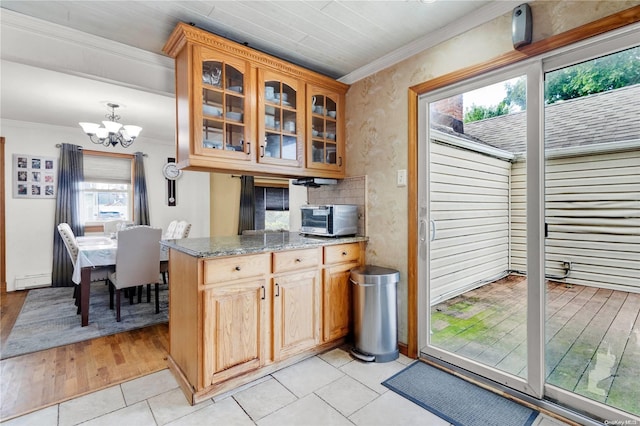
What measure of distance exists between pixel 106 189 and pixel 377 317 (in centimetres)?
530

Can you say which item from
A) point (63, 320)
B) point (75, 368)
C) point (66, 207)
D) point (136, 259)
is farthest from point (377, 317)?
point (66, 207)

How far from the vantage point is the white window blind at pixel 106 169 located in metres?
5.10

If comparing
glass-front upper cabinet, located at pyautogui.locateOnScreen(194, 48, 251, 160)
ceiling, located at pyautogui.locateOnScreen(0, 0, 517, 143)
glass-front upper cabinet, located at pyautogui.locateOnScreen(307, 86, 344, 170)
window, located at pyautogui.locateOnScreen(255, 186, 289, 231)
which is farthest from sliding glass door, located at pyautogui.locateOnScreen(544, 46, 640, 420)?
window, located at pyautogui.locateOnScreen(255, 186, 289, 231)

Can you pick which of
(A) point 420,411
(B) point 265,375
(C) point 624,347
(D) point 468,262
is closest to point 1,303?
(B) point 265,375

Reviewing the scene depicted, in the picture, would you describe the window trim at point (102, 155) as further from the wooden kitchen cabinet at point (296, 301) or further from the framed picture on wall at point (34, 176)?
the wooden kitchen cabinet at point (296, 301)

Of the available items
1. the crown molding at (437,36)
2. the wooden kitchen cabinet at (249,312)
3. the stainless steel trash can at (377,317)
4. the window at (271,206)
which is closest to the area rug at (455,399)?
the stainless steel trash can at (377,317)

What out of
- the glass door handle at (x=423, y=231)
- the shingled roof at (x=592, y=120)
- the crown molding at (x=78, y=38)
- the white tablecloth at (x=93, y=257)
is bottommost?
the white tablecloth at (x=93, y=257)

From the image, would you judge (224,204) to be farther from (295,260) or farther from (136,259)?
(295,260)

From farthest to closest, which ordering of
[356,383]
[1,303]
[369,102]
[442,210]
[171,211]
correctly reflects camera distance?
[171,211] < [1,303] < [442,210] < [369,102] < [356,383]

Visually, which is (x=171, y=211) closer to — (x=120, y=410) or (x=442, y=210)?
(x=120, y=410)

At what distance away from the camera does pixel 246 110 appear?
232 centimetres

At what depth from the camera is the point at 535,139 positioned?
5.91 ft

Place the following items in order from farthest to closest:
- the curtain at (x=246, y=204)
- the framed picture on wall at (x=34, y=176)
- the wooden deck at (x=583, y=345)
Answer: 1. the curtain at (x=246, y=204)
2. the framed picture on wall at (x=34, y=176)
3. the wooden deck at (x=583, y=345)

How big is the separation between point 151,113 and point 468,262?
443 cm
